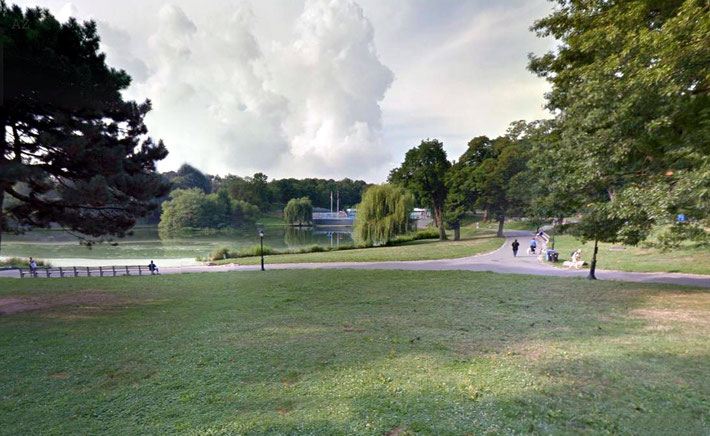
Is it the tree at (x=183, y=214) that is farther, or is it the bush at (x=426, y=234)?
the tree at (x=183, y=214)

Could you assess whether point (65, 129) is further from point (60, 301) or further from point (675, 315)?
point (675, 315)

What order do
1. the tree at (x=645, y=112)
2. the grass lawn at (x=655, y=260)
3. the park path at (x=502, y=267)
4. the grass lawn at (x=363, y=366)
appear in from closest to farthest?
the grass lawn at (x=363, y=366) → the tree at (x=645, y=112) → the park path at (x=502, y=267) → the grass lawn at (x=655, y=260)

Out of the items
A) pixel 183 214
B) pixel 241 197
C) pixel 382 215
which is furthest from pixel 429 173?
pixel 241 197

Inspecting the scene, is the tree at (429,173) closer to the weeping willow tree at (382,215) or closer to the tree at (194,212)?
the weeping willow tree at (382,215)

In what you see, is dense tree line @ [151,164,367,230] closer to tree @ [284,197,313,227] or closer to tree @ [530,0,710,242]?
tree @ [284,197,313,227]

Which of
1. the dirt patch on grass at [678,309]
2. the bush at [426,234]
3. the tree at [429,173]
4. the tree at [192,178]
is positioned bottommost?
the dirt patch on grass at [678,309]

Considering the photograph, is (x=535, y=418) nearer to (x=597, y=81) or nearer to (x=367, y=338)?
(x=367, y=338)

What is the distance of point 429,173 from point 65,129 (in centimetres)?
3301

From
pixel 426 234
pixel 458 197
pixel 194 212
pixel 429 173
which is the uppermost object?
pixel 429 173

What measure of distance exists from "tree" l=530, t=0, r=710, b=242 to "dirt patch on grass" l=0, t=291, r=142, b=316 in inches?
521

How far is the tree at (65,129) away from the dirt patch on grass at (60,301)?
6.69 feet

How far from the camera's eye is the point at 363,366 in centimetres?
424

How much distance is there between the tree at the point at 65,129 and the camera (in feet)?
22.8

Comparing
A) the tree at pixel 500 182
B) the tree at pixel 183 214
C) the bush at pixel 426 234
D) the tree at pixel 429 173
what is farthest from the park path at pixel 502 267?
the tree at pixel 183 214
